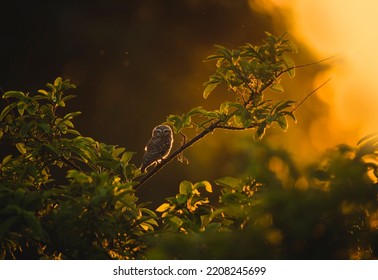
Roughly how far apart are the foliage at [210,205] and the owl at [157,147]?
0.94m

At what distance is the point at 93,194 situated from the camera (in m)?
1.82

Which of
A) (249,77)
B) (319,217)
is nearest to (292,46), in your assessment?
(249,77)

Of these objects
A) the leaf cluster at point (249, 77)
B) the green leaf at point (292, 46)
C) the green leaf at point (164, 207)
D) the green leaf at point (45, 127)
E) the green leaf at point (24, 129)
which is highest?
the green leaf at point (292, 46)

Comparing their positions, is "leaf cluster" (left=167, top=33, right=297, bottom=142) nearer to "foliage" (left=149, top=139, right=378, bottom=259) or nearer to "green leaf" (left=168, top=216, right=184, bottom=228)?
"green leaf" (left=168, top=216, right=184, bottom=228)

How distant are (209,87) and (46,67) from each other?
2.77 m

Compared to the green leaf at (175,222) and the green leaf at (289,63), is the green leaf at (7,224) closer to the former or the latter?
the green leaf at (175,222)

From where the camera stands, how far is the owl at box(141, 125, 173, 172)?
3561 mm

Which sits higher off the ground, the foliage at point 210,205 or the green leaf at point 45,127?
the green leaf at point 45,127

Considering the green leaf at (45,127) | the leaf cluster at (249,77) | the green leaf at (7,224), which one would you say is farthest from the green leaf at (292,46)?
the green leaf at (7,224)

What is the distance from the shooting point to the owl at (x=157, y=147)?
3561 millimetres

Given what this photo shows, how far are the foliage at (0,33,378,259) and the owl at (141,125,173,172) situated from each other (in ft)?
3.07

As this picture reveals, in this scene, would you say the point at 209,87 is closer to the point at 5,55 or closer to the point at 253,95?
A: the point at 253,95

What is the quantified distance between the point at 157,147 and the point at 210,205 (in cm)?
149
